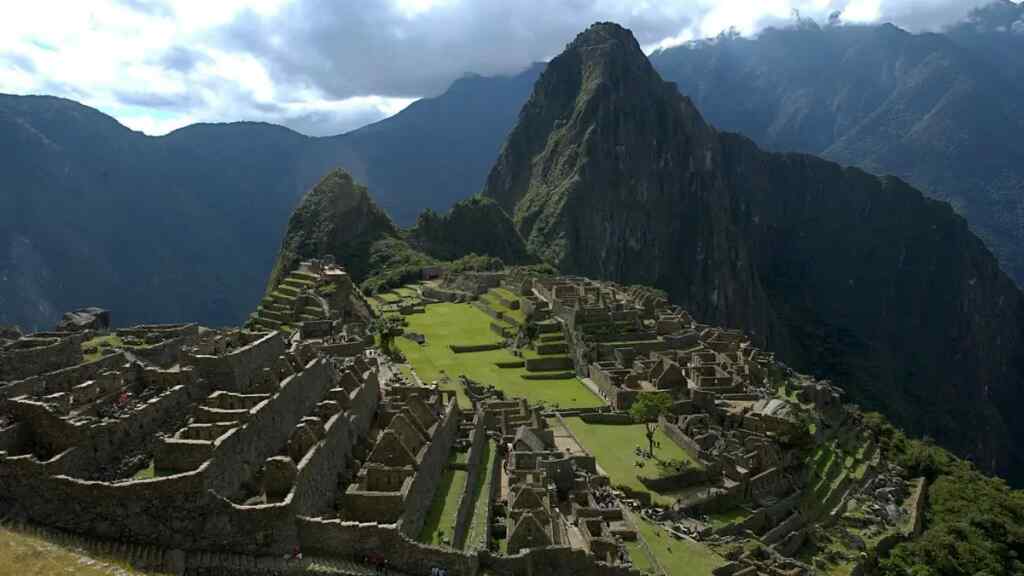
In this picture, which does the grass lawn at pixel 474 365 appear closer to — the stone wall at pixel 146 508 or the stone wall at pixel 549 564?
the stone wall at pixel 549 564

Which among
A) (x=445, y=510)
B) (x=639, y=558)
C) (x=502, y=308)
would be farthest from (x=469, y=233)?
(x=445, y=510)

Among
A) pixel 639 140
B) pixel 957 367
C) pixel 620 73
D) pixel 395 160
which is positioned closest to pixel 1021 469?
pixel 957 367

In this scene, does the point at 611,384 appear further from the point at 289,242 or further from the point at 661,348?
the point at 289,242

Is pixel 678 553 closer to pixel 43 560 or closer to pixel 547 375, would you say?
pixel 43 560

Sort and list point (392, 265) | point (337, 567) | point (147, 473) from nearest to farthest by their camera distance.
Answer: point (337, 567), point (147, 473), point (392, 265)

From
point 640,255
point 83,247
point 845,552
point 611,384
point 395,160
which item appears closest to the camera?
point 845,552

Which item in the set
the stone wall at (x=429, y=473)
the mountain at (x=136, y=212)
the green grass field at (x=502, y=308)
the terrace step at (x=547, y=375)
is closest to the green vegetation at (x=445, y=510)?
the stone wall at (x=429, y=473)
